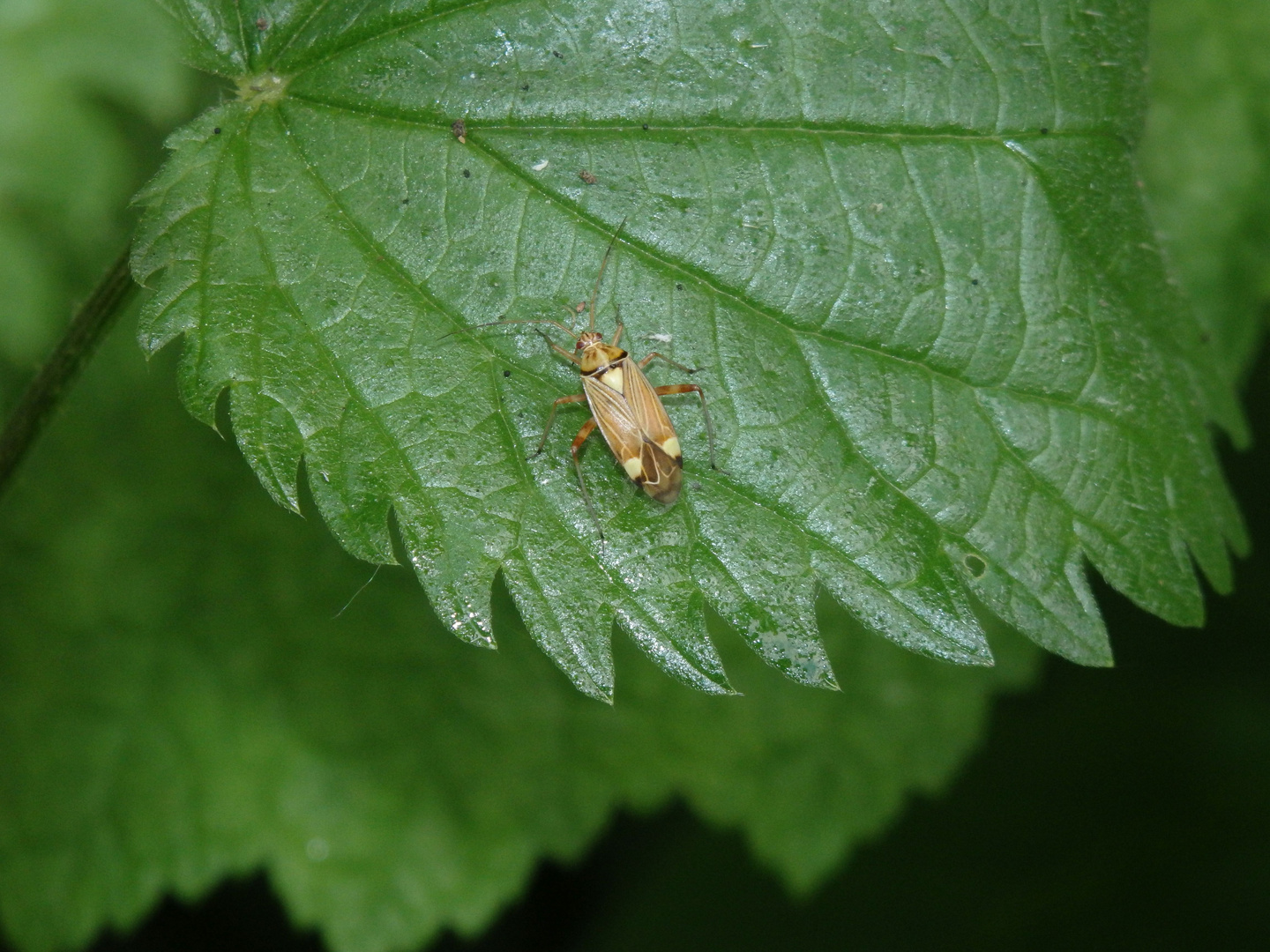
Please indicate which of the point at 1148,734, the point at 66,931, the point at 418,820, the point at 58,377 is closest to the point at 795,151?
the point at 58,377

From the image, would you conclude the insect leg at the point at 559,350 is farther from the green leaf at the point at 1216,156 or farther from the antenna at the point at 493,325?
the green leaf at the point at 1216,156

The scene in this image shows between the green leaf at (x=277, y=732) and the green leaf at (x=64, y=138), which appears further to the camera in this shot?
the green leaf at (x=277, y=732)

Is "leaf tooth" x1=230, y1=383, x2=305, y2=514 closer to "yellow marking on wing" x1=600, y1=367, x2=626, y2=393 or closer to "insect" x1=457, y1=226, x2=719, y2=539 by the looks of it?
"insect" x1=457, y1=226, x2=719, y2=539

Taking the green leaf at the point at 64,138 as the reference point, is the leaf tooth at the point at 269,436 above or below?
below

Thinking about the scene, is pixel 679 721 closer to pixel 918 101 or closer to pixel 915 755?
pixel 915 755

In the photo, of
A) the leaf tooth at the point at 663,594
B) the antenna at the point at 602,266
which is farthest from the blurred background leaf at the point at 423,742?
the antenna at the point at 602,266

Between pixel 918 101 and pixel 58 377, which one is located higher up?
pixel 58 377
